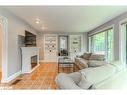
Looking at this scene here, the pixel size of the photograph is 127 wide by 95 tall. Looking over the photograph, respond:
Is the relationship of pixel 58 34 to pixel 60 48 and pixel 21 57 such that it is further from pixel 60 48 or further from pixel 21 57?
pixel 21 57

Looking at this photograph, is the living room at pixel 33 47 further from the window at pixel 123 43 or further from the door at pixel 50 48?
the door at pixel 50 48

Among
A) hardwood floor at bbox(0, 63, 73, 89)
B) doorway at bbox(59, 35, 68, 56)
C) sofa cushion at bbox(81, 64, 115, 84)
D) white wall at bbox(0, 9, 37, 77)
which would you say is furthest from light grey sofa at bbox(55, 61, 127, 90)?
doorway at bbox(59, 35, 68, 56)

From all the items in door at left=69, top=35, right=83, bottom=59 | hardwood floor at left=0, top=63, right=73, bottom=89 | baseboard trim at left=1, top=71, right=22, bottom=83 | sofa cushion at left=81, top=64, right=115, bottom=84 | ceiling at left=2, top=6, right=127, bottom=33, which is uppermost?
ceiling at left=2, top=6, right=127, bottom=33

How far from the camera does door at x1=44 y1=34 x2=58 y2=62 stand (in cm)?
1049

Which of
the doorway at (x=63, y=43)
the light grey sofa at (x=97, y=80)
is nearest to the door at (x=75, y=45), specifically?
the doorway at (x=63, y=43)

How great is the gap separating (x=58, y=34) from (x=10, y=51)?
617 cm

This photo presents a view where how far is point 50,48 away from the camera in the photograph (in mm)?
10555

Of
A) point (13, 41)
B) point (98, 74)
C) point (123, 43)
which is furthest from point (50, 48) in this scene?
point (98, 74)

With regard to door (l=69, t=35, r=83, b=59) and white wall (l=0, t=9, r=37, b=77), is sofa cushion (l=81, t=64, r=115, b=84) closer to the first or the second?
white wall (l=0, t=9, r=37, b=77)

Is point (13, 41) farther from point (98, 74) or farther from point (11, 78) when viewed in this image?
point (98, 74)

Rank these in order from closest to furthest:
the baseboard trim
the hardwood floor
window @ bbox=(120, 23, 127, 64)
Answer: the hardwood floor, the baseboard trim, window @ bbox=(120, 23, 127, 64)

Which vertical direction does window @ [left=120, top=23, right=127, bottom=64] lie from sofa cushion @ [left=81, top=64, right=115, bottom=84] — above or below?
above

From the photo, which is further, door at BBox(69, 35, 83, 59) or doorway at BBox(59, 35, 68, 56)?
door at BBox(69, 35, 83, 59)
